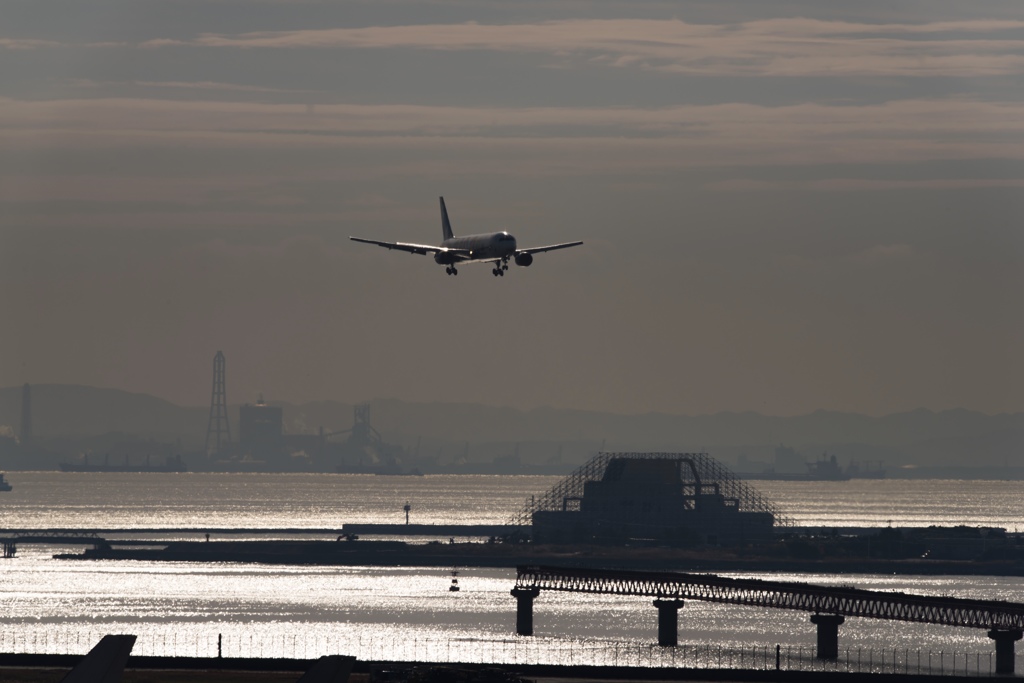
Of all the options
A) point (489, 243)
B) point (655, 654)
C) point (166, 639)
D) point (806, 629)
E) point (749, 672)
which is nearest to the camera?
point (749, 672)

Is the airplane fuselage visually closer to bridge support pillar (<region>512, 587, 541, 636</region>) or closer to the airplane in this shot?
the airplane

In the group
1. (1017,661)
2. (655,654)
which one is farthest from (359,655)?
(1017,661)

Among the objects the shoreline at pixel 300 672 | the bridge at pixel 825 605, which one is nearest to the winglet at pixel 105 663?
the shoreline at pixel 300 672

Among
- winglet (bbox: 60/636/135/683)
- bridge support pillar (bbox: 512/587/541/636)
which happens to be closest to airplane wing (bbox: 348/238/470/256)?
bridge support pillar (bbox: 512/587/541/636)

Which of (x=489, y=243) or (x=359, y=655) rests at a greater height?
(x=489, y=243)

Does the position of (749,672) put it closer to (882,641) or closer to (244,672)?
(244,672)

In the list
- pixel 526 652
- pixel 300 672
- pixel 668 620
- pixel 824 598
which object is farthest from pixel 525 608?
pixel 300 672
